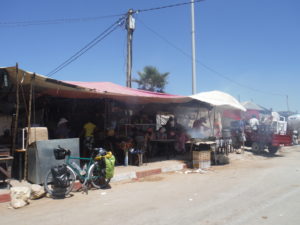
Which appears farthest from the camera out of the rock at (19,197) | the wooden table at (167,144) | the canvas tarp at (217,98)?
the wooden table at (167,144)

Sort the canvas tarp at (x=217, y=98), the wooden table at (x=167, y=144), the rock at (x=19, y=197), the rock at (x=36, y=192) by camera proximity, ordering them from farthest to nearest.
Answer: the wooden table at (x=167, y=144) → the canvas tarp at (x=217, y=98) → the rock at (x=36, y=192) → the rock at (x=19, y=197)

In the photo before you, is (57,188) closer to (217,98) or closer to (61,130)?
(61,130)

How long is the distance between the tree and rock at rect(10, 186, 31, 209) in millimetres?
22872

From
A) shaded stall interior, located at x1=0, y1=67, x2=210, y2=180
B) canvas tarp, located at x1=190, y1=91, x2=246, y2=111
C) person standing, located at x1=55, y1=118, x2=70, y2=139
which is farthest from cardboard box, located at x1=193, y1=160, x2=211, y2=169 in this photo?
person standing, located at x1=55, y1=118, x2=70, y2=139

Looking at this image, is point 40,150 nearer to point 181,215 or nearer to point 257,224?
point 181,215

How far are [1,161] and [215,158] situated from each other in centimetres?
794

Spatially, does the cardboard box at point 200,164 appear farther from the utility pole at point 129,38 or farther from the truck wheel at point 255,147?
the utility pole at point 129,38

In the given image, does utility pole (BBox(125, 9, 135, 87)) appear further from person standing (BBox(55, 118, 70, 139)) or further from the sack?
the sack

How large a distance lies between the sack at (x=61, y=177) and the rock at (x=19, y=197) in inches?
24.7

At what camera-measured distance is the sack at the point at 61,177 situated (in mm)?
6039

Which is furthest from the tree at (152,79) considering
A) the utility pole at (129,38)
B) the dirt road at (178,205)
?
the dirt road at (178,205)

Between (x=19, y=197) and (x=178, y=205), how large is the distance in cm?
319

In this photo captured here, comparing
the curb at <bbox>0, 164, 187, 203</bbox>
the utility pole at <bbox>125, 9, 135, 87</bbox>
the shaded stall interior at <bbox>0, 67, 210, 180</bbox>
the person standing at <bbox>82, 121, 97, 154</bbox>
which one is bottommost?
the curb at <bbox>0, 164, 187, 203</bbox>

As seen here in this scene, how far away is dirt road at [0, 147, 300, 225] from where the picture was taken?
4.51 metres
